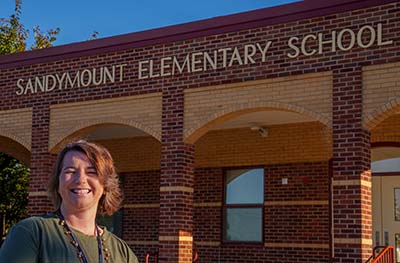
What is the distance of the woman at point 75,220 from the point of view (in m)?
2.61

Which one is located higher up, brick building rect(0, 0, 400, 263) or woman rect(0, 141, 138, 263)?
brick building rect(0, 0, 400, 263)

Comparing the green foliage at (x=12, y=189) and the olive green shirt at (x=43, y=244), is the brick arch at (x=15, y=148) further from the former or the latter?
the olive green shirt at (x=43, y=244)

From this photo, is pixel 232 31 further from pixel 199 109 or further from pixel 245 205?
pixel 245 205

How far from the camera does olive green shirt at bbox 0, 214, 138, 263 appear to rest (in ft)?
8.43

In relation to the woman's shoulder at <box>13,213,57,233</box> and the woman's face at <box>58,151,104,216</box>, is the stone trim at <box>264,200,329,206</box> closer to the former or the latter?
the woman's face at <box>58,151,104,216</box>

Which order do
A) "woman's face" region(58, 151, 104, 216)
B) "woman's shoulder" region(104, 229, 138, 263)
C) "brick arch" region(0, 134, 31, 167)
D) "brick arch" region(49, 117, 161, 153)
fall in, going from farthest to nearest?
1. "brick arch" region(0, 134, 31, 167)
2. "brick arch" region(49, 117, 161, 153)
3. "woman's shoulder" region(104, 229, 138, 263)
4. "woman's face" region(58, 151, 104, 216)

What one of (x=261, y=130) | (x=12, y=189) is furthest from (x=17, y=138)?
(x=12, y=189)

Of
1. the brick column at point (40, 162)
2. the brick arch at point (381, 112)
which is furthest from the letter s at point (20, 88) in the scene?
the brick arch at point (381, 112)

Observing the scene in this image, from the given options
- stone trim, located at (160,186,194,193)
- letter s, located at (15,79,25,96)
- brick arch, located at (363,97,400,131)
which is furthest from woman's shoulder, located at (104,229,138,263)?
letter s, located at (15,79,25,96)

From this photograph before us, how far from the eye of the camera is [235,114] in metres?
12.1

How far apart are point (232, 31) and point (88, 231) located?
31.4ft

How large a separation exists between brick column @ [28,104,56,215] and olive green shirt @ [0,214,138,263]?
12.0 metres

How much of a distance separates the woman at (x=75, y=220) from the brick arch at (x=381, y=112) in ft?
26.3

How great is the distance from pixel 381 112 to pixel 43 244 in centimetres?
854
